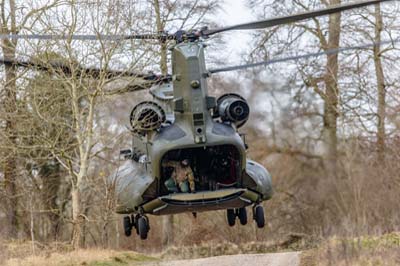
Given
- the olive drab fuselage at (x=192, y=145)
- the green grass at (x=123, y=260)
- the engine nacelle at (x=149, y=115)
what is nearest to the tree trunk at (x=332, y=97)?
the green grass at (x=123, y=260)

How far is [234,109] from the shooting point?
11.3 metres

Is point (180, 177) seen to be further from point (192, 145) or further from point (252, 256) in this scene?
point (252, 256)

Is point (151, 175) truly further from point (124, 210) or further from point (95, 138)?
point (95, 138)

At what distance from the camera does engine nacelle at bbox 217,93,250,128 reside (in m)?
11.3

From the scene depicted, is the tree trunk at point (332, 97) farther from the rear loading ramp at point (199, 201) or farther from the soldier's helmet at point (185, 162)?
the soldier's helmet at point (185, 162)

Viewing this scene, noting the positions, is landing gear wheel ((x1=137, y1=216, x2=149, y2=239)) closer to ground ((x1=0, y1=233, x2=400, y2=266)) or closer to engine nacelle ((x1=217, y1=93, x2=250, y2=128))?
engine nacelle ((x1=217, y1=93, x2=250, y2=128))

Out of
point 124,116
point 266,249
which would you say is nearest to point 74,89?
point 124,116

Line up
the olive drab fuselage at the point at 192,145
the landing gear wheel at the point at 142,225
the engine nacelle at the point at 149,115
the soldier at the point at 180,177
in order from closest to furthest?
1. the olive drab fuselage at the point at 192,145
2. the engine nacelle at the point at 149,115
3. the soldier at the point at 180,177
4. the landing gear wheel at the point at 142,225

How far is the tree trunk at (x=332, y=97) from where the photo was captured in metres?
25.7

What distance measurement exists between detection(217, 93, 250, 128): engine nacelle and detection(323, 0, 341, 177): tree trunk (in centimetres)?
1469

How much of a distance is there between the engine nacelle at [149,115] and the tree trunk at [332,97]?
15.1 meters

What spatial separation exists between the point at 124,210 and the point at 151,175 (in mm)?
1201

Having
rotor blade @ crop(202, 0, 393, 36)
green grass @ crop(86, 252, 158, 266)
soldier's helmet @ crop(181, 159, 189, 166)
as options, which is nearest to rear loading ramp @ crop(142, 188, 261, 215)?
soldier's helmet @ crop(181, 159, 189, 166)

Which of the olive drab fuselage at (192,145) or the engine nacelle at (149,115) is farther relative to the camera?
the engine nacelle at (149,115)
